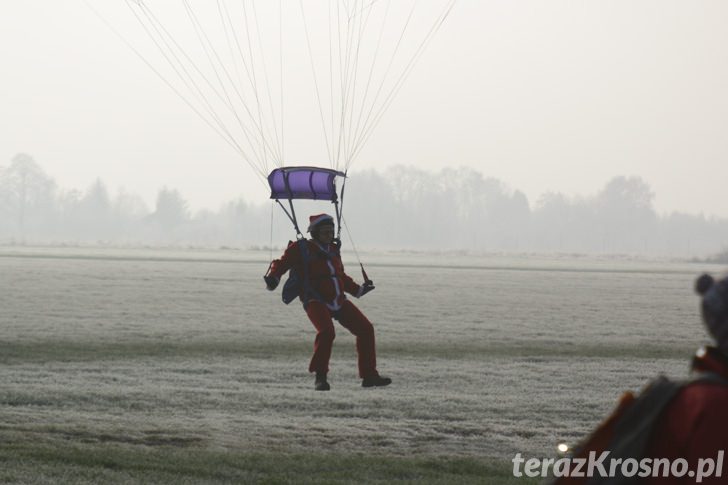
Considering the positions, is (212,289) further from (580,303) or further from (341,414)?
(341,414)

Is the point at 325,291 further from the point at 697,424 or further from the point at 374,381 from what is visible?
the point at 697,424

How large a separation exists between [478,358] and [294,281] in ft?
66.6

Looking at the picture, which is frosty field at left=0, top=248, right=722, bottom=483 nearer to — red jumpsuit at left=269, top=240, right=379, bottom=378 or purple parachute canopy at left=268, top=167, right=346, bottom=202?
red jumpsuit at left=269, top=240, right=379, bottom=378

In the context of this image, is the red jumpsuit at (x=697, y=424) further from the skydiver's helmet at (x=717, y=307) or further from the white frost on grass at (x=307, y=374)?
the white frost on grass at (x=307, y=374)

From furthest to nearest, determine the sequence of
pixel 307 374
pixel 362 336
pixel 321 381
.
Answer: pixel 307 374 → pixel 362 336 → pixel 321 381

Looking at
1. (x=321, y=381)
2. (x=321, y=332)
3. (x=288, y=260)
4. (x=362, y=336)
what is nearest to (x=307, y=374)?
(x=362, y=336)

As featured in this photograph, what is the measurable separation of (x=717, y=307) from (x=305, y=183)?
370 inches

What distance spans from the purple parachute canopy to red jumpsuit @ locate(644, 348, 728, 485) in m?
9.13

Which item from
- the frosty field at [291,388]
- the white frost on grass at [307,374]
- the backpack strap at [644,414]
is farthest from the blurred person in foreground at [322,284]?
the backpack strap at [644,414]

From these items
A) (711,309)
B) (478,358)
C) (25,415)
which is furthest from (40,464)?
(478,358)

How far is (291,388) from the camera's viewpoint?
24234mm

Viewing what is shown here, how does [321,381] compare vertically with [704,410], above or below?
below

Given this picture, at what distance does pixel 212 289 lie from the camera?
2608 inches

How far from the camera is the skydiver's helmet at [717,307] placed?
338cm
